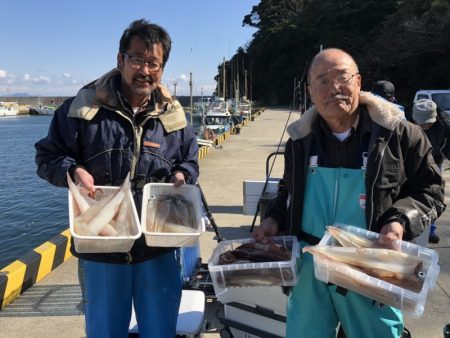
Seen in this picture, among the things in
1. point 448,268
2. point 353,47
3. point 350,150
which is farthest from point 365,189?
point 353,47

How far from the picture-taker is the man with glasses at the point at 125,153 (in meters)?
2.31

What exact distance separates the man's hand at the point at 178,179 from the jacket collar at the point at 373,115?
0.65m

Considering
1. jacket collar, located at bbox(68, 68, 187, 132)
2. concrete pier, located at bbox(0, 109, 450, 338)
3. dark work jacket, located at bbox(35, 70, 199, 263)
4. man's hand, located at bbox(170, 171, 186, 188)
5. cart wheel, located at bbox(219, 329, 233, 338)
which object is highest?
jacket collar, located at bbox(68, 68, 187, 132)

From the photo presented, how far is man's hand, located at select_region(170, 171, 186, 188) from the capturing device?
7.80ft

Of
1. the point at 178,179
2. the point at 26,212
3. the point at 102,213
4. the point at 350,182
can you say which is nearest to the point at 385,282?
the point at 350,182

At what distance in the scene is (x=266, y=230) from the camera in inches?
93.7

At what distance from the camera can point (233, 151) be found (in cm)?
1620

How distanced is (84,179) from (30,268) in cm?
282

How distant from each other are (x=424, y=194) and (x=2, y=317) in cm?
363

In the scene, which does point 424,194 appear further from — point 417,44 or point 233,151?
point 417,44

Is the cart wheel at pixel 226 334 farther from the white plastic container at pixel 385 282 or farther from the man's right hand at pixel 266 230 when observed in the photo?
the white plastic container at pixel 385 282

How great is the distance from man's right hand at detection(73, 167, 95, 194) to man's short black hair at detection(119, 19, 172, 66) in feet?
2.26

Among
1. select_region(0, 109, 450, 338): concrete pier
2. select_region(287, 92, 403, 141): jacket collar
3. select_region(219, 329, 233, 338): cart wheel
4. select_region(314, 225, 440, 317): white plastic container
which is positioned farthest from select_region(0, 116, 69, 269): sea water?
select_region(314, 225, 440, 317): white plastic container

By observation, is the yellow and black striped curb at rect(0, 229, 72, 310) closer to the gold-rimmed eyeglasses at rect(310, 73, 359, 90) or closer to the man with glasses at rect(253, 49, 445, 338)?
the man with glasses at rect(253, 49, 445, 338)
